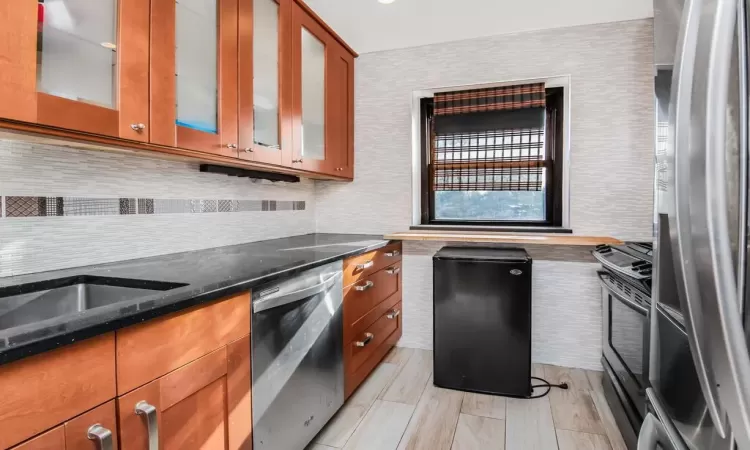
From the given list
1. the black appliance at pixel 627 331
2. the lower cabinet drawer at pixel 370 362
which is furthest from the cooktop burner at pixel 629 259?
the lower cabinet drawer at pixel 370 362

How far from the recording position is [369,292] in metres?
2.39

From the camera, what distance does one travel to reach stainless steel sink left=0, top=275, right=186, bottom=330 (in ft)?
3.78

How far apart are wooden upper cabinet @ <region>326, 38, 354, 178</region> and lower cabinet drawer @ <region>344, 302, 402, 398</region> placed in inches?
45.6

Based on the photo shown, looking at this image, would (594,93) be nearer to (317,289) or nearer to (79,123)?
(317,289)

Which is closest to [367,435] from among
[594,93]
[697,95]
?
[697,95]

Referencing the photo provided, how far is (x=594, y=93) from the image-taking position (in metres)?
2.62

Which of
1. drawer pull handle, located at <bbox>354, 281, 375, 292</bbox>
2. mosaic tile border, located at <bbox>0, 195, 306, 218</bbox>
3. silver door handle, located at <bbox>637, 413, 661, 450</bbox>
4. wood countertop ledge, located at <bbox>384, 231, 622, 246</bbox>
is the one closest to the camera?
silver door handle, located at <bbox>637, 413, 661, 450</bbox>

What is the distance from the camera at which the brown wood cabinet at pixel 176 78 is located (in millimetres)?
1036

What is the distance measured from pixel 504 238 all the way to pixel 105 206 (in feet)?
7.16

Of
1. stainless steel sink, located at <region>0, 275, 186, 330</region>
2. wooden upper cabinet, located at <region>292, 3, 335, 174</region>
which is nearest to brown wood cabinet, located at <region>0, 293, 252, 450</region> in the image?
stainless steel sink, located at <region>0, 275, 186, 330</region>

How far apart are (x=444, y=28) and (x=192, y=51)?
1745 mm

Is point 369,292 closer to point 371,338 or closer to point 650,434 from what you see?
point 371,338

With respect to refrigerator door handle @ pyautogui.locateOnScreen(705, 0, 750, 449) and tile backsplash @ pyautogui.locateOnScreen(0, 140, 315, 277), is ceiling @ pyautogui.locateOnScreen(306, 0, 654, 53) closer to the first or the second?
tile backsplash @ pyautogui.locateOnScreen(0, 140, 315, 277)

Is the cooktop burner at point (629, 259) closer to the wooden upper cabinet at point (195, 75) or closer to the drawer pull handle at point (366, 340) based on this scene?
the drawer pull handle at point (366, 340)
